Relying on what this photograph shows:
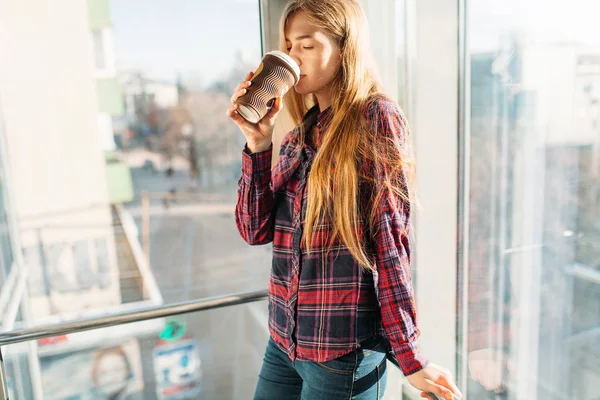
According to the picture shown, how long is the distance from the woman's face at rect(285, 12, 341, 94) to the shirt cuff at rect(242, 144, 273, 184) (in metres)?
0.15

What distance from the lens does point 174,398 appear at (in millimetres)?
1744

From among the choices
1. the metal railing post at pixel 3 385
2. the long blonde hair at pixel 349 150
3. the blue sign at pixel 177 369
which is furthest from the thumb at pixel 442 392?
the blue sign at pixel 177 369

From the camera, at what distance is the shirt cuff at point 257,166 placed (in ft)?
2.90

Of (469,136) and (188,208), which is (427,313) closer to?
(469,136)

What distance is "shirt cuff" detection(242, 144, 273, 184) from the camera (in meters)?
0.88

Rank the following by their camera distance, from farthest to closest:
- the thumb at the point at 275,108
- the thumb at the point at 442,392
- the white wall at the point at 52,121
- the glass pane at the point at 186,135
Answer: the glass pane at the point at 186,135 → the white wall at the point at 52,121 → the thumb at the point at 275,108 → the thumb at the point at 442,392

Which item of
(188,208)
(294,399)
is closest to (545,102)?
(294,399)

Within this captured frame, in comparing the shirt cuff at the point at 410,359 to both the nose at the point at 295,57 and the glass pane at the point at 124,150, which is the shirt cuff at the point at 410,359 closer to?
the nose at the point at 295,57

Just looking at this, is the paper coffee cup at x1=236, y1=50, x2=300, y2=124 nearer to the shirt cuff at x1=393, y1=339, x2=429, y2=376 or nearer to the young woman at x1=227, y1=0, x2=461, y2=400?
the young woman at x1=227, y1=0, x2=461, y2=400

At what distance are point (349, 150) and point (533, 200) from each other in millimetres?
535

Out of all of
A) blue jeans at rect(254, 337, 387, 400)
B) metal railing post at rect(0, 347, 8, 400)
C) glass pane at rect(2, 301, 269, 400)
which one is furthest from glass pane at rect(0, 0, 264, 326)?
blue jeans at rect(254, 337, 387, 400)

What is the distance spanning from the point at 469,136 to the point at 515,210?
0.23 m

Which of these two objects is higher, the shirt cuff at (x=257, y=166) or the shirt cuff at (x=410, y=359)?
the shirt cuff at (x=257, y=166)

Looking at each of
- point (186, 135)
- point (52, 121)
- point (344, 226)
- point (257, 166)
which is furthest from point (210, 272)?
point (344, 226)
